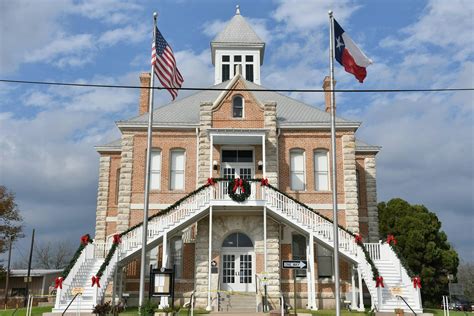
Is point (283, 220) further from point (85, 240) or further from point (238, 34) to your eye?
point (238, 34)

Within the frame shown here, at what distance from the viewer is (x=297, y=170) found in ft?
86.9

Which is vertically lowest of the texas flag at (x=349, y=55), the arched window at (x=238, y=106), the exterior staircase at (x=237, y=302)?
the exterior staircase at (x=237, y=302)

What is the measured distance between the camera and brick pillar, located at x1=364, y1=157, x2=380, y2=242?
92.0ft

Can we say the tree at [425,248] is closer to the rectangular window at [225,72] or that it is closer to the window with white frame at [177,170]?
the rectangular window at [225,72]

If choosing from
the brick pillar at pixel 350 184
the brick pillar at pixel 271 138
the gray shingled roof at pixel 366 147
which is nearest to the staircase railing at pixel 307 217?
the brick pillar at pixel 271 138

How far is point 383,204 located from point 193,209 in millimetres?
A: 25494

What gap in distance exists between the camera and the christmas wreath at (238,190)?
74.7ft

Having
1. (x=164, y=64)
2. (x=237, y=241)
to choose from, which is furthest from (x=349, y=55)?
(x=237, y=241)

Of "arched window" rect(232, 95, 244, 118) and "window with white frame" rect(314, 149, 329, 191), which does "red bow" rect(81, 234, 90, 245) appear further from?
"window with white frame" rect(314, 149, 329, 191)

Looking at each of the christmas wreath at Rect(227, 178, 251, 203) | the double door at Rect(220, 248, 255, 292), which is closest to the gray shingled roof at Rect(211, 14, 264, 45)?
the christmas wreath at Rect(227, 178, 251, 203)

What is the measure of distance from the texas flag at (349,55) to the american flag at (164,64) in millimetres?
6160

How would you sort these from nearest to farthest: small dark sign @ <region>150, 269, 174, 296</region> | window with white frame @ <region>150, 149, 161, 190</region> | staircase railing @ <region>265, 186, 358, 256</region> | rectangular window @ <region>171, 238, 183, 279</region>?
small dark sign @ <region>150, 269, 174, 296</region> → staircase railing @ <region>265, 186, 358, 256</region> → rectangular window @ <region>171, 238, 183, 279</region> → window with white frame @ <region>150, 149, 161, 190</region>

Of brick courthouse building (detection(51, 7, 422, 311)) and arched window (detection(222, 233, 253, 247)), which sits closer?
brick courthouse building (detection(51, 7, 422, 311))

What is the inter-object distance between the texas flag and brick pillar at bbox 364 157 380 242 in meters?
13.8
